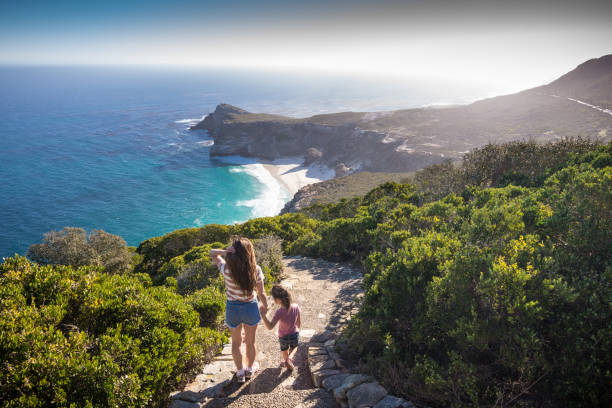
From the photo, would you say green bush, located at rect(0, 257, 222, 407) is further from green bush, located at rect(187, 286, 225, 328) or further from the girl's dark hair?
the girl's dark hair

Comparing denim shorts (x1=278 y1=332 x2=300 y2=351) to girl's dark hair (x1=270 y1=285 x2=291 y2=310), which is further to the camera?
denim shorts (x1=278 y1=332 x2=300 y2=351)

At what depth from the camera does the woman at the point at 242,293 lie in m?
4.46

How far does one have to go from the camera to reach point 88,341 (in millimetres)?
4426

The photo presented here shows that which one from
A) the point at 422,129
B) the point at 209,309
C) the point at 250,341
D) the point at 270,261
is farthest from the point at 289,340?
the point at 422,129

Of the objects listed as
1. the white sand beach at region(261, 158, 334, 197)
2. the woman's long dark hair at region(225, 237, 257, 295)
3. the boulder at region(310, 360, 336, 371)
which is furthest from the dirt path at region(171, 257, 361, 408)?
the white sand beach at region(261, 158, 334, 197)

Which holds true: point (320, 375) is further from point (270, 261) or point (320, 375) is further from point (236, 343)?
point (270, 261)

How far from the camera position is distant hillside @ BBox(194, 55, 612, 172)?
2026 inches

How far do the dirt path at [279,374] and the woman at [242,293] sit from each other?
320 millimetres

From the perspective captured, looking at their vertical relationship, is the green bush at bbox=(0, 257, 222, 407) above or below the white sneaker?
above

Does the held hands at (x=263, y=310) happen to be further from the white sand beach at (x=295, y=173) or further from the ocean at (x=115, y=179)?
the white sand beach at (x=295, y=173)

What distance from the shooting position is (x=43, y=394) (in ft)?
11.7

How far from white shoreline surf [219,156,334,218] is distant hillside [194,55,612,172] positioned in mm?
3338

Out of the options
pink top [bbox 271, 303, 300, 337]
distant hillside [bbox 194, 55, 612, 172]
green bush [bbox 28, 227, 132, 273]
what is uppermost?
distant hillside [bbox 194, 55, 612, 172]

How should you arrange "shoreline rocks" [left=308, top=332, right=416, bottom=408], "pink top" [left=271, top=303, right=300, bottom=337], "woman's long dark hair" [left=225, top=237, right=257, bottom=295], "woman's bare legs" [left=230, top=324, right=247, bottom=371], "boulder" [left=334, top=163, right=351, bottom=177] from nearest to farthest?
1. "shoreline rocks" [left=308, top=332, right=416, bottom=408]
2. "woman's long dark hair" [left=225, top=237, right=257, bottom=295]
3. "woman's bare legs" [left=230, top=324, right=247, bottom=371]
4. "pink top" [left=271, top=303, right=300, bottom=337]
5. "boulder" [left=334, top=163, right=351, bottom=177]
